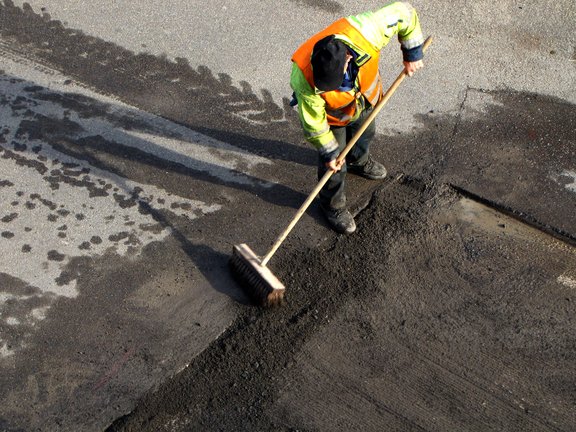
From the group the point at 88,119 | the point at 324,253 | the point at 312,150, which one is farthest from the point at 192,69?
the point at 324,253

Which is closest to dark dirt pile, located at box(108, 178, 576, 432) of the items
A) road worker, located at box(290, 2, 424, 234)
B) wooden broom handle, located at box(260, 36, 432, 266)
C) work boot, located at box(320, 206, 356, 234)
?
work boot, located at box(320, 206, 356, 234)

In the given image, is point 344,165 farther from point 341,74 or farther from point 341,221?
point 341,74

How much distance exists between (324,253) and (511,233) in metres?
1.45

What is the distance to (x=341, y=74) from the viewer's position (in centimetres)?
428

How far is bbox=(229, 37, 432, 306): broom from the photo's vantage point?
4.68 metres

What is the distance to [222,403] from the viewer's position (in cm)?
434

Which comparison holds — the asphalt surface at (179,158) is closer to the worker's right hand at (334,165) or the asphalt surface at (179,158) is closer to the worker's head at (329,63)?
the worker's right hand at (334,165)

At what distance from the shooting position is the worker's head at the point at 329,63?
4.20 m

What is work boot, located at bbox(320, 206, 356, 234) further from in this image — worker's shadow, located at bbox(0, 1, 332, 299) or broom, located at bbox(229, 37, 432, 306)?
broom, located at bbox(229, 37, 432, 306)

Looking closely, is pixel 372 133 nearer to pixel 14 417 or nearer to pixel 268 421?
pixel 268 421

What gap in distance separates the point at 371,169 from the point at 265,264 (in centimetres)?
132

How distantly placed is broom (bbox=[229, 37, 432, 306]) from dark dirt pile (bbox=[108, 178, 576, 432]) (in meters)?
0.15

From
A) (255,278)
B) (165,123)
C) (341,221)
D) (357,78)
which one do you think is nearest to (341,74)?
(357,78)

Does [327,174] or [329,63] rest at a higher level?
[329,63]
